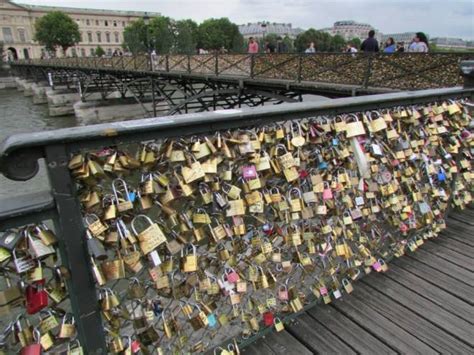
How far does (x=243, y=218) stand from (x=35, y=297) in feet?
3.07

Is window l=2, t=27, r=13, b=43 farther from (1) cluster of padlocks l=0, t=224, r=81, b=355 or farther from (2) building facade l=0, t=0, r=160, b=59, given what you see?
(1) cluster of padlocks l=0, t=224, r=81, b=355

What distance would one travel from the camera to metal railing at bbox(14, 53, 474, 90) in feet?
28.9

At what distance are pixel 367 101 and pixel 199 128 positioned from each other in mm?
1091

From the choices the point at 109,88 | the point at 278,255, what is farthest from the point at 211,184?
the point at 109,88

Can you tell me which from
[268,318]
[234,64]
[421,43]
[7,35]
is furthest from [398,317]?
[7,35]

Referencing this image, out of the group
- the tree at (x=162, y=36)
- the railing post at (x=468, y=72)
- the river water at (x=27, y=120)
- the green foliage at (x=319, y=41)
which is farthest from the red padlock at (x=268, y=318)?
the green foliage at (x=319, y=41)

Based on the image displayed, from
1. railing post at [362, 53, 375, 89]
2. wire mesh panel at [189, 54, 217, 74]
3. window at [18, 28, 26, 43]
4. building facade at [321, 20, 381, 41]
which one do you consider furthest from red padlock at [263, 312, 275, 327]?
building facade at [321, 20, 381, 41]

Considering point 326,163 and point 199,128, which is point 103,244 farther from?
point 326,163

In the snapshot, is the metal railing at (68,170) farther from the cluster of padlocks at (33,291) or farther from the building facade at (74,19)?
the building facade at (74,19)

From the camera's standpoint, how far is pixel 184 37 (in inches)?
3196

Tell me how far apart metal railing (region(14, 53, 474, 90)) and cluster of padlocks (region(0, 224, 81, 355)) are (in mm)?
8472

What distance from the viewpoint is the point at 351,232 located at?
2.33 metres

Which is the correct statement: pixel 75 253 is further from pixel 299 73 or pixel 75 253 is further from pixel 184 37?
pixel 184 37

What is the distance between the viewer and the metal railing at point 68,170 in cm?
103
